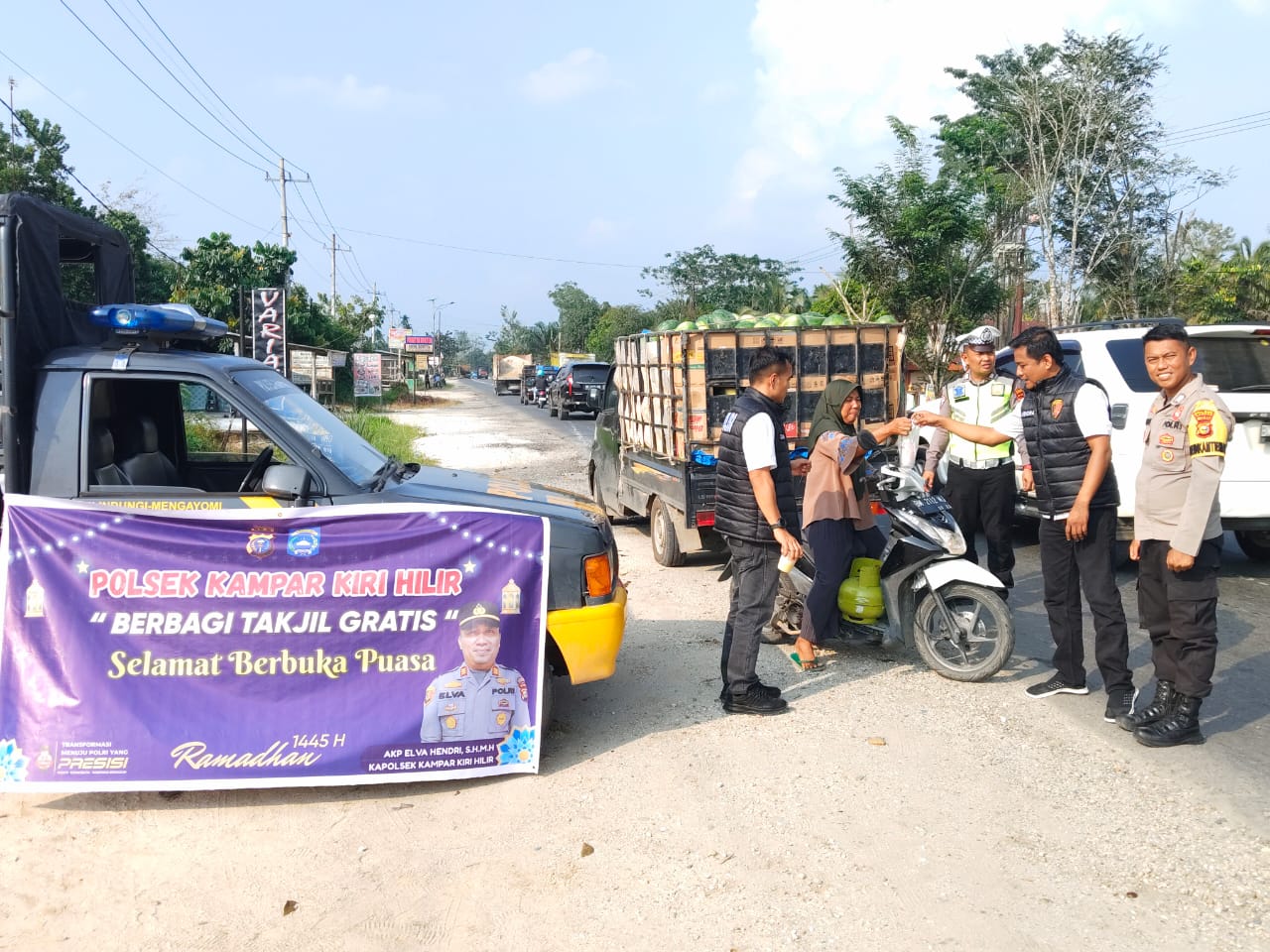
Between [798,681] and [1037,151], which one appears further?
[1037,151]

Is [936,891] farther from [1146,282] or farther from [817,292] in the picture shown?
[817,292]

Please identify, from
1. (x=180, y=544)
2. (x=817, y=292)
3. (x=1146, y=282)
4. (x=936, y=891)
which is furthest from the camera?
(x=817, y=292)

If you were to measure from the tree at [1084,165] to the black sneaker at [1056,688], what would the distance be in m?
21.2

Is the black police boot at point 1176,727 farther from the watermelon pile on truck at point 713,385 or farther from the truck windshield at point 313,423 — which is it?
the truck windshield at point 313,423

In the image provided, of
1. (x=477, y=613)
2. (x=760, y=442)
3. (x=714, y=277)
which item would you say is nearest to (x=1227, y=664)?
(x=760, y=442)

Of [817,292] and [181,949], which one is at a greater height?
[817,292]

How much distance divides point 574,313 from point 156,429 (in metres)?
86.4

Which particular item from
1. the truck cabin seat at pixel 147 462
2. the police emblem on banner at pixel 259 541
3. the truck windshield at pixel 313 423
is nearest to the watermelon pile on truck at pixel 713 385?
the truck windshield at pixel 313 423

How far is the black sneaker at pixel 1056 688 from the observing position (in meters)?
5.21

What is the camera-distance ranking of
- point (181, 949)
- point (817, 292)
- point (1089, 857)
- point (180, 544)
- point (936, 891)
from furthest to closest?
point (817, 292) < point (180, 544) < point (1089, 857) < point (936, 891) < point (181, 949)

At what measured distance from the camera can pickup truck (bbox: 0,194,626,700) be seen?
4203mm

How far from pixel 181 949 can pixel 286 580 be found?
4.73 feet

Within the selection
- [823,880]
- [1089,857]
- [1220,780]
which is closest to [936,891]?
[823,880]

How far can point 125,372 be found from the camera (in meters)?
4.28
